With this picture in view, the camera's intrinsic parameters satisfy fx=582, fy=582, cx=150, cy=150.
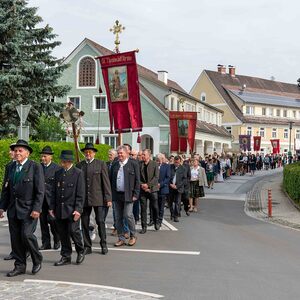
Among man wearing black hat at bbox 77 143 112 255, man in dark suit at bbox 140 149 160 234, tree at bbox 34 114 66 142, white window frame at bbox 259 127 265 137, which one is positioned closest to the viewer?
man wearing black hat at bbox 77 143 112 255

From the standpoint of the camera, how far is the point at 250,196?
25281 millimetres

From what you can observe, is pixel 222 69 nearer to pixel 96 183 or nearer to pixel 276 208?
pixel 276 208

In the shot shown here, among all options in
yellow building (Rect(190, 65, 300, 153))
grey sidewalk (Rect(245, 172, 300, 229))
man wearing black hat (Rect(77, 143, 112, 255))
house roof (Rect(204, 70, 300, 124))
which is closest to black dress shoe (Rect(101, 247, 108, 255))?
man wearing black hat (Rect(77, 143, 112, 255))

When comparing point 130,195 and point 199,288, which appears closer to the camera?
point 199,288

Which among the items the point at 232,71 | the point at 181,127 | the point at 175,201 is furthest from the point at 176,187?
the point at 232,71

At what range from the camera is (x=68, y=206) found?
886cm

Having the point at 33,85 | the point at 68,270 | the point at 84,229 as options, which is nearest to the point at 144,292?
the point at 68,270

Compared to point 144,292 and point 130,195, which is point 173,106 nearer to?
point 130,195

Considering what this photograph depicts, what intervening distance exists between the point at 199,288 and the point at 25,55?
21163 mm

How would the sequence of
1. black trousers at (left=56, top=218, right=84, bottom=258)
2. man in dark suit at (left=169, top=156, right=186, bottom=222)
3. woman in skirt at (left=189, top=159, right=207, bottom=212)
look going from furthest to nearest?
woman in skirt at (left=189, top=159, right=207, bottom=212)
man in dark suit at (left=169, top=156, right=186, bottom=222)
black trousers at (left=56, top=218, right=84, bottom=258)

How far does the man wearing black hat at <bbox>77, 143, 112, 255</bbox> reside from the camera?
977 cm

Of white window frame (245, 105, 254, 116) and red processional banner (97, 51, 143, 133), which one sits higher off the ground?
white window frame (245, 105, 254, 116)

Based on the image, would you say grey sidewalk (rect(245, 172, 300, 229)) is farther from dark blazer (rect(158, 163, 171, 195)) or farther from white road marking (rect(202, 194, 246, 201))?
dark blazer (rect(158, 163, 171, 195))

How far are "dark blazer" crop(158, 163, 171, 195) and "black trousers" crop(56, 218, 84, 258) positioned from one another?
5423 millimetres
